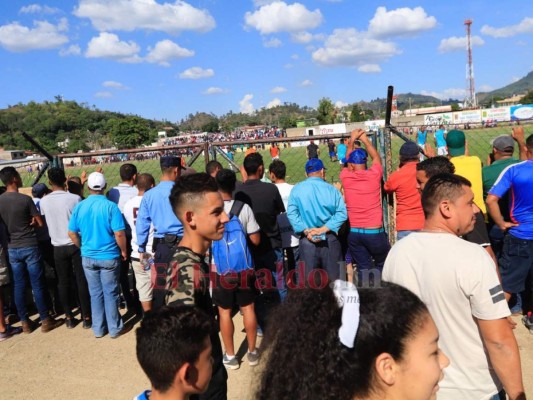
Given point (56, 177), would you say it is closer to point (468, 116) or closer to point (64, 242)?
point (64, 242)

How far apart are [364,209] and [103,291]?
3.44m

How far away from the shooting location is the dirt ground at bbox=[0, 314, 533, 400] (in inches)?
167

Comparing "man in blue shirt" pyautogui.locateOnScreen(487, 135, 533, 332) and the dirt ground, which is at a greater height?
"man in blue shirt" pyautogui.locateOnScreen(487, 135, 533, 332)

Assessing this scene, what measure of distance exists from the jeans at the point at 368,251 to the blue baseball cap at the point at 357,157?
881mm

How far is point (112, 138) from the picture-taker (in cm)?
11950

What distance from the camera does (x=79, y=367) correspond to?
4809mm

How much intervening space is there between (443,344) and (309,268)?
2.82 m

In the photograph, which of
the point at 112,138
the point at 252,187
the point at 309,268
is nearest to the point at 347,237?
the point at 309,268

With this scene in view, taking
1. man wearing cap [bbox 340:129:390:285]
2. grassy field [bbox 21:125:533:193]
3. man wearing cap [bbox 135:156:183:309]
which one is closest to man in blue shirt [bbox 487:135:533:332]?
man wearing cap [bbox 340:129:390:285]

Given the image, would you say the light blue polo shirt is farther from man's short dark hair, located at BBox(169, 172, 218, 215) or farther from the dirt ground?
man's short dark hair, located at BBox(169, 172, 218, 215)

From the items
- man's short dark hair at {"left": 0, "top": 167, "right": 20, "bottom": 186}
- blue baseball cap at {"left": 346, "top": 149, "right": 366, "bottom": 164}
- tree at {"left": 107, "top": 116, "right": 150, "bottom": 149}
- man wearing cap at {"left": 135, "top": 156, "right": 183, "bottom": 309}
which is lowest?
man wearing cap at {"left": 135, "top": 156, "right": 183, "bottom": 309}

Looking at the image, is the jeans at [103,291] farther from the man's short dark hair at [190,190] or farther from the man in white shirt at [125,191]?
the man's short dark hair at [190,190]

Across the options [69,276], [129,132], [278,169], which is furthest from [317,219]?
[129,132]

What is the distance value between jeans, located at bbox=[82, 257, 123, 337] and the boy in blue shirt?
3.51m
